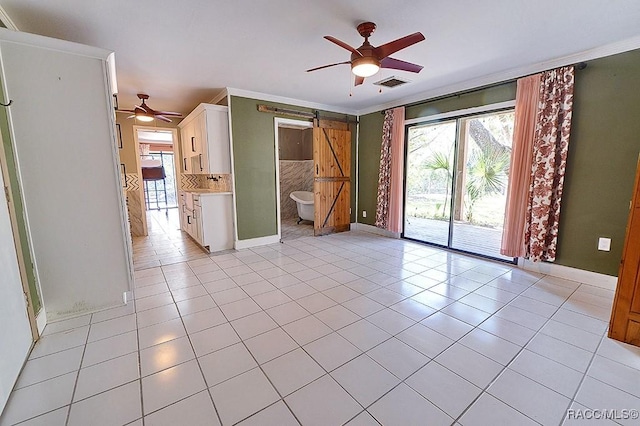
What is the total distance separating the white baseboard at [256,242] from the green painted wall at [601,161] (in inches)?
157

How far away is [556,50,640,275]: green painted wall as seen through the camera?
2.62m

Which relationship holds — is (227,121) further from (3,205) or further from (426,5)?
(426,5)

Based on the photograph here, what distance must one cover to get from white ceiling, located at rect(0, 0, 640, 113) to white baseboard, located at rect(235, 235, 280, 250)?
246cm

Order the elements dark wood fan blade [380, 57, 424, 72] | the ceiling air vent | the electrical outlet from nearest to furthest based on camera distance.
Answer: dark wood fan blade [380, 57, 424, 72]
the electrical outlet
the ceiling air vent

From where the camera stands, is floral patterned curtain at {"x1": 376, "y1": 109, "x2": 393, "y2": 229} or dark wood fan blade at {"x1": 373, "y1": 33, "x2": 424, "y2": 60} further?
floral patterned curtain at {"x1": 376, "y1": 109, "x2": 393, "y2": 229}

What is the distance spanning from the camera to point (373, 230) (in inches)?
218

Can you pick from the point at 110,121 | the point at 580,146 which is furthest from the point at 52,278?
the point at 580,146

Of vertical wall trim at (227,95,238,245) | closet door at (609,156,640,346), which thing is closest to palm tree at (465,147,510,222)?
closet door at (609,156,640,346)

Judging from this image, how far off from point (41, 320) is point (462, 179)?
5.90m

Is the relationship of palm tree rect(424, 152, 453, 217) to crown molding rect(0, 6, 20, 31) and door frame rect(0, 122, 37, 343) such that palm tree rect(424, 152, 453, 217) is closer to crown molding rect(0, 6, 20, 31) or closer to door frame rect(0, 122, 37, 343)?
door frame rect(0, 122, 37, 343)

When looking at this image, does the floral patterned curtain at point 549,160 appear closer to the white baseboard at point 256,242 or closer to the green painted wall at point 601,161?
the green painted wall at point 601,161

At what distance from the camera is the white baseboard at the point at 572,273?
2799 mm

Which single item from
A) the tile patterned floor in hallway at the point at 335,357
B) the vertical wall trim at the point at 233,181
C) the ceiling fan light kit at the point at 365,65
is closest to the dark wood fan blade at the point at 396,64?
the ceiling fan light kit at the point at 365,65

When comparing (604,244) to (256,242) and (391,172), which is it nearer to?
(391,172)
